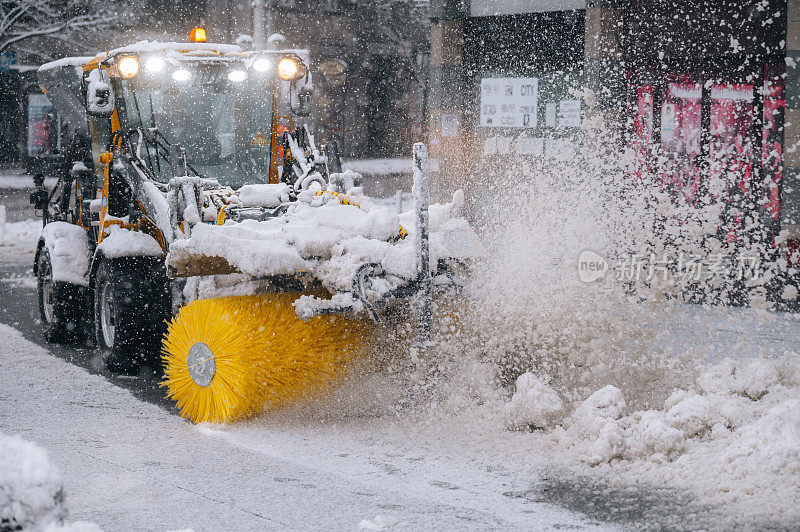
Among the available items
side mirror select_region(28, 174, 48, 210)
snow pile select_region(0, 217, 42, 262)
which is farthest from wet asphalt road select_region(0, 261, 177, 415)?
snow pile select_region(0, 217, 42, 262)

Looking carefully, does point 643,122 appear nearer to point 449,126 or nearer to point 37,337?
point 449,126

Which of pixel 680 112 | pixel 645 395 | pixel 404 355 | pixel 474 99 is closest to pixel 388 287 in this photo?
pixel 404 355

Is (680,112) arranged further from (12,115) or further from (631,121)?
(12,115)

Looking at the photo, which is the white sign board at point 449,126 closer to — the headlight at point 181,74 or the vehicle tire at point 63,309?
the vehicle tire at point 63,309

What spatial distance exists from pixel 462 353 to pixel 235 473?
6.47ft

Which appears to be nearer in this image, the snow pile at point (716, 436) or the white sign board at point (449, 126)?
the snow pile at point (716, 436)

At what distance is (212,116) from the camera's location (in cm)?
820

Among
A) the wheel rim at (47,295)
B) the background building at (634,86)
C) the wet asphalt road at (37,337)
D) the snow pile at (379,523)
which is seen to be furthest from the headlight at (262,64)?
the background building at (634,86)

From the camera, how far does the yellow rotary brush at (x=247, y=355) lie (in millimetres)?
6180

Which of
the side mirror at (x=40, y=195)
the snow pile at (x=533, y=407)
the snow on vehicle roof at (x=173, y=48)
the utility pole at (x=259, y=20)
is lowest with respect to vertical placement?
the snow pile at (x=533, y=407)

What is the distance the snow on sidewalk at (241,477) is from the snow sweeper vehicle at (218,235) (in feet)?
1.43

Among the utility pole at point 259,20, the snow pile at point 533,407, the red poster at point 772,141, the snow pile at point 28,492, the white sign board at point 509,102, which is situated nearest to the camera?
the snow pile at point 28,492

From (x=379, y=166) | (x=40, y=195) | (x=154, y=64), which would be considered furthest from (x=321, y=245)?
(x=379, y=166)

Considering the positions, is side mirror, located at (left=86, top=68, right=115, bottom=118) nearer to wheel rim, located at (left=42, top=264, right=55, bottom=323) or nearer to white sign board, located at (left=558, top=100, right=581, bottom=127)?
wheel rim, located at (left=42, top=264, right=55, bottom=323)
